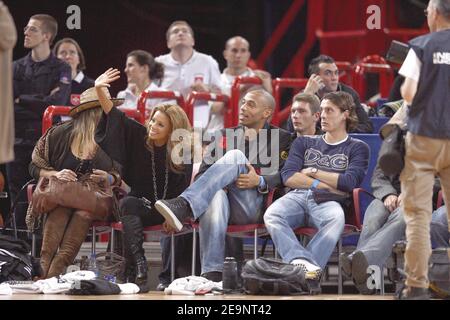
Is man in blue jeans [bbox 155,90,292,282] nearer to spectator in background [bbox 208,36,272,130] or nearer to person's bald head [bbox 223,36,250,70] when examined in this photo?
spectator in background [bbox 208,36,272,130]

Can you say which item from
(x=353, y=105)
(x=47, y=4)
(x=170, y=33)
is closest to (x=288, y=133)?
(x=353, y=105)

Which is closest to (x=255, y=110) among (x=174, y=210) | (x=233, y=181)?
(x=233, y=181)

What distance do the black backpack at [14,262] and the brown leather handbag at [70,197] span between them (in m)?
0.37

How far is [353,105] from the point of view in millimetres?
7820

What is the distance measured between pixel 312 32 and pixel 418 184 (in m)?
6.24

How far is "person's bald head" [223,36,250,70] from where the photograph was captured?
10.2 metres

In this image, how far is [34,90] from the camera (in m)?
9.04

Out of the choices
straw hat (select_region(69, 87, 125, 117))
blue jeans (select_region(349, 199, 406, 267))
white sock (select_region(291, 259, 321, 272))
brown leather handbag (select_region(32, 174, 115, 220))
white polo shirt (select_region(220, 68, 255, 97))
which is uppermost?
white polo shirt (select_region(220, 68, 255, 97))

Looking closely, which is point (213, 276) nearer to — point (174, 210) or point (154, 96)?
point (174, 210)

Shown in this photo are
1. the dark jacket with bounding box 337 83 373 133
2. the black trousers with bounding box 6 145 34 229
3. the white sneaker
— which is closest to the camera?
the white sneaker

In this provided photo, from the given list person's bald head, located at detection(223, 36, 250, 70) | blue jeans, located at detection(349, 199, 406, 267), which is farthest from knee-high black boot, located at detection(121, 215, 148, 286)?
person's bald head, located at detection(223, 36, 250, 70)

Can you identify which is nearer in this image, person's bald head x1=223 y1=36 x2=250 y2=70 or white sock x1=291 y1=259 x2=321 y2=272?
white sock x1=291 y1=259 x2=321 y2=272

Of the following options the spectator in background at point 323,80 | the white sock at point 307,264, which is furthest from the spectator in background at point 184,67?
the white sock at point 307,264

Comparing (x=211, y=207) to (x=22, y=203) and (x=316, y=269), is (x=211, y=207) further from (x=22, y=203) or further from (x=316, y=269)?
(x=22, y=203)
